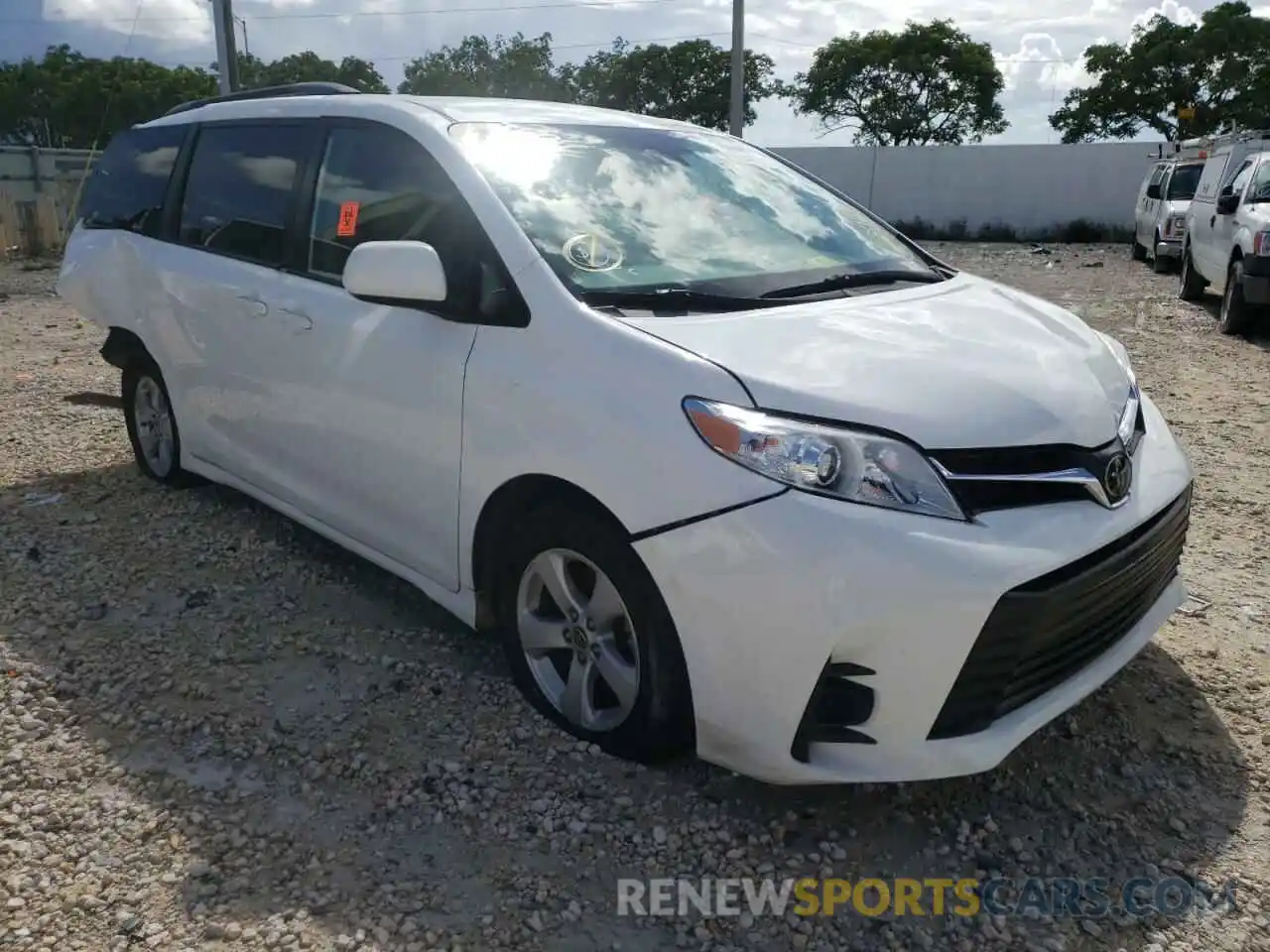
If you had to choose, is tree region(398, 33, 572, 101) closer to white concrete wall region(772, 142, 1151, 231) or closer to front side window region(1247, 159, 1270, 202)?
white concrete wall region(772, 142, 1151, 231)

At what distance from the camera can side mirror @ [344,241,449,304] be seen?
2.93m

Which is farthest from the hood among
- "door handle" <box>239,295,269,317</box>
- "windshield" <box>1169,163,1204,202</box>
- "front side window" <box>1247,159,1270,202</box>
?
"windshield" <box>1169,163,1204,202</box>

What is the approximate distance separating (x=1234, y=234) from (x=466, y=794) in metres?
9.98

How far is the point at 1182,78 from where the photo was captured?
37.7 m

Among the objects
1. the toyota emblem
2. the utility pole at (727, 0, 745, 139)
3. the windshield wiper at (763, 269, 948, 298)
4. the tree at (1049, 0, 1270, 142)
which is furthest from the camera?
the tree at (1049, 0, 1270, 142)

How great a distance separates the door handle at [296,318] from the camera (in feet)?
11.9

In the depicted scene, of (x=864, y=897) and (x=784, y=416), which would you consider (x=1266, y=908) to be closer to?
(x=864, y=897)

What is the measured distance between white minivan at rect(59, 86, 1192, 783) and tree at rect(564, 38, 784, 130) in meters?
44.2

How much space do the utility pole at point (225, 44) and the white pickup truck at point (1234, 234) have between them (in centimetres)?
1346

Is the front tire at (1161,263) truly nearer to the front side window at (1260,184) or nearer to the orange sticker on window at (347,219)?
the front side window at (1260,184)

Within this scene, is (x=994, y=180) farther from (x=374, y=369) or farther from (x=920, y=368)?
(x=920, y=368)

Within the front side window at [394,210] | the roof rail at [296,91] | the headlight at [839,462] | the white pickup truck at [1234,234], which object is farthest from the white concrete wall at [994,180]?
the headlight at [839,462]

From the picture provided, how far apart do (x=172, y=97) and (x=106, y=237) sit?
48762 mm

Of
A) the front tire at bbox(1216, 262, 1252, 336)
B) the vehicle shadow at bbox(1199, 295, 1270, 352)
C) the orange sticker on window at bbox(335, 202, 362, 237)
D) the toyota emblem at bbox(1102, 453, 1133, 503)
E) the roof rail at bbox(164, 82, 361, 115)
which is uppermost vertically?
the roof rail at bbox(164, 82, 361, 115)
